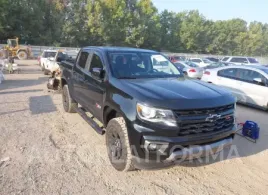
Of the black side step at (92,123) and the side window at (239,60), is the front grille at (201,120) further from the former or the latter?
the side window at (239,60)

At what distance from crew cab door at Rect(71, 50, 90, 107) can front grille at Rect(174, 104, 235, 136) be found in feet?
8.30

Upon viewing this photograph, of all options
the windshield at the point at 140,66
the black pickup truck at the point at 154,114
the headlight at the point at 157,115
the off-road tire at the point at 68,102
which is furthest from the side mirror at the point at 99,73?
the off-road tire at the point at 68,102

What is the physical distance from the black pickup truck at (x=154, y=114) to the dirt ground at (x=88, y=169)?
342 mm

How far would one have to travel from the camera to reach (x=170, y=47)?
5762cm

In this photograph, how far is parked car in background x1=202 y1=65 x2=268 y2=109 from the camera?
8188 millimetres

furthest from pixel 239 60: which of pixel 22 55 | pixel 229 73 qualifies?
pixel 22 55

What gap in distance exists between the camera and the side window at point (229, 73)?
366 inches

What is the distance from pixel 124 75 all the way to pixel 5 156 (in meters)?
2.36

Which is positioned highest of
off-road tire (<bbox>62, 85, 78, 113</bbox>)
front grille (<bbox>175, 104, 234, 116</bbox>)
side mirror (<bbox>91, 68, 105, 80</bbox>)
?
side mirror (<bbox>91, 68, 105, 80</bbox>)

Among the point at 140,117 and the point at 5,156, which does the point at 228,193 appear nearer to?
the point at 140,117

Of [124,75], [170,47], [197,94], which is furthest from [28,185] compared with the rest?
[170,47]

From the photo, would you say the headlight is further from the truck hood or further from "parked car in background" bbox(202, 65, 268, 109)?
"parked car in background" bbox(202, 65, 268, 109)

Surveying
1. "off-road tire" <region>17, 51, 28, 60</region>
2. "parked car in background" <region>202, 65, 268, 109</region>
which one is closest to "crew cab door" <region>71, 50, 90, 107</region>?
"parked car in background" <region>202, 65, 268, 109</region>

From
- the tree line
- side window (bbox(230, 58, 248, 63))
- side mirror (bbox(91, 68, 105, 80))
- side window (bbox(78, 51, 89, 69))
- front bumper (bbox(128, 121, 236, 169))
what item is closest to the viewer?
front bumper (bbox(128, 121, 236, 169))
